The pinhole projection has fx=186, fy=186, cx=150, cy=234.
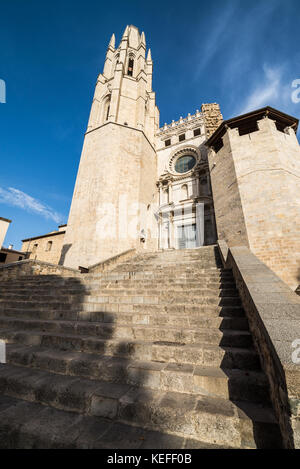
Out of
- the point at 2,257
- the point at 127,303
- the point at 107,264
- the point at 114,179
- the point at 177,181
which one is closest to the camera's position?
the point at 127,303

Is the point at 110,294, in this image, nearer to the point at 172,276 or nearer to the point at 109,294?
the point at 109,294

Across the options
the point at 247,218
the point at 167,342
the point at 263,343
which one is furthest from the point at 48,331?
the point at 247,218

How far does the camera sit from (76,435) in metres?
1.55

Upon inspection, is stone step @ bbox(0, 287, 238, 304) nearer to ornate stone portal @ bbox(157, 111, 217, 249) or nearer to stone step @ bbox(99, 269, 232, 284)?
stone step @ bbox(99, 269, 232, 284)

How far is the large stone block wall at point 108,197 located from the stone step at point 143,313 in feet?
28.1

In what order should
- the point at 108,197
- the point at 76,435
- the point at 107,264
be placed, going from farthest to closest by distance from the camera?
the point at 108,197 → the point at 107,264 → the point at 76,435

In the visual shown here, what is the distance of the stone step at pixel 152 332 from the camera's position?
2641mm

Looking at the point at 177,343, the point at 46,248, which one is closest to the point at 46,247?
the point at 46,248

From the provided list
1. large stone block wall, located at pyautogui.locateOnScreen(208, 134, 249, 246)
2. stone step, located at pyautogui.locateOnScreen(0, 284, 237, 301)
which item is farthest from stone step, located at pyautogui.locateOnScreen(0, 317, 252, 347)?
large stone block wall, located at pyautogui.locateOnScreen(208, 134, 249, 246)

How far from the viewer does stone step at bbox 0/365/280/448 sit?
1543 millimetres

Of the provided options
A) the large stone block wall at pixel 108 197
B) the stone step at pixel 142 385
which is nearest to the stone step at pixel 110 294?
the stone step at pixel 142 385

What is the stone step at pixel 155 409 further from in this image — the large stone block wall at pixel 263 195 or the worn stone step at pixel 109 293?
the large stone block wall at pixel 263 195

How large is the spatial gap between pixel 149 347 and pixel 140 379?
1.45 feet

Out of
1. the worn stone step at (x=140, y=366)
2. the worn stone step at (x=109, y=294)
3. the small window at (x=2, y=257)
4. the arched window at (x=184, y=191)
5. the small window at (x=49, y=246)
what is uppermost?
the arched window at (x=184, y=191)
